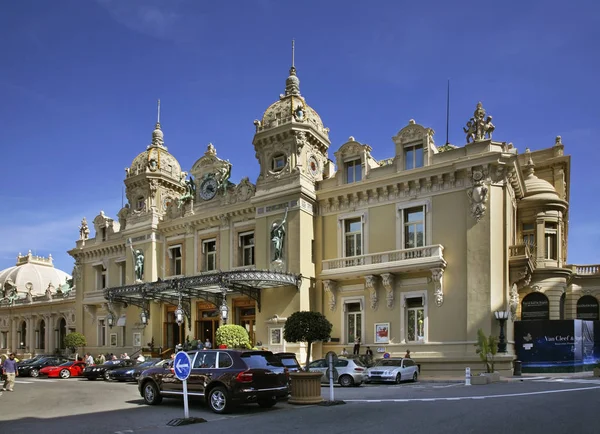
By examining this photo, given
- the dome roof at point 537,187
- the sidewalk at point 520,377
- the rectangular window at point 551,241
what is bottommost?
the sidewalk at point 520,377

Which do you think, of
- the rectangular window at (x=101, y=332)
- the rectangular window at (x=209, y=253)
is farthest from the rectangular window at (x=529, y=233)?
the rectangular window at (x=101, y=332)

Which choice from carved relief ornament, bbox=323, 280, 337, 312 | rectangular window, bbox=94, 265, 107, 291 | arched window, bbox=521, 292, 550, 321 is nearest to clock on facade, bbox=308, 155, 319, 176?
carved relief ornament, bbox=323, 280, 337, 312

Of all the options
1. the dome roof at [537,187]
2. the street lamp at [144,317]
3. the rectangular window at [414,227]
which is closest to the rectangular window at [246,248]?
the street lamp at [144,317]

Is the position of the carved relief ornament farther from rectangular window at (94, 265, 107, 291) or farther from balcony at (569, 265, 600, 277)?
rectangular window at (94, 265, 107, 291)

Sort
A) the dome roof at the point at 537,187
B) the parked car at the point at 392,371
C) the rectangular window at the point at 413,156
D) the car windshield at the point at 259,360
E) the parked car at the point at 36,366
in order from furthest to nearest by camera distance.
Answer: the parked car at the point at 36,366 < the dome roof at the point at 537,187 < the rectangular window at the point at 413,156 < the parked car at the point at 392,371 < the car windshield at the point at 259,360

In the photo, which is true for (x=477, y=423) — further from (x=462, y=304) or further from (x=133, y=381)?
(x=133, y=381)

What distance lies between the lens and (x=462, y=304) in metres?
28.0

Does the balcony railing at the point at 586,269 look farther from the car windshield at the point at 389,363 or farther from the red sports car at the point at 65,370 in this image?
the red sports car at the point at 65,370

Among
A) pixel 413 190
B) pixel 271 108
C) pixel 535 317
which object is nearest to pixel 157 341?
pixel 271 108

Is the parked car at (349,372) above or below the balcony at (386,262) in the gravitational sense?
below

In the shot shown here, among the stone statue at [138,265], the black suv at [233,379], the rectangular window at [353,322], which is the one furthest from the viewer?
the stone statue at [138,265]

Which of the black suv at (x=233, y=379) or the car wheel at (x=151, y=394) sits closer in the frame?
the black suv at (x=233, y=379)

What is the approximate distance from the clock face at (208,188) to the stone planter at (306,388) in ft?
73.5

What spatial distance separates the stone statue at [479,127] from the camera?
1133 inches
